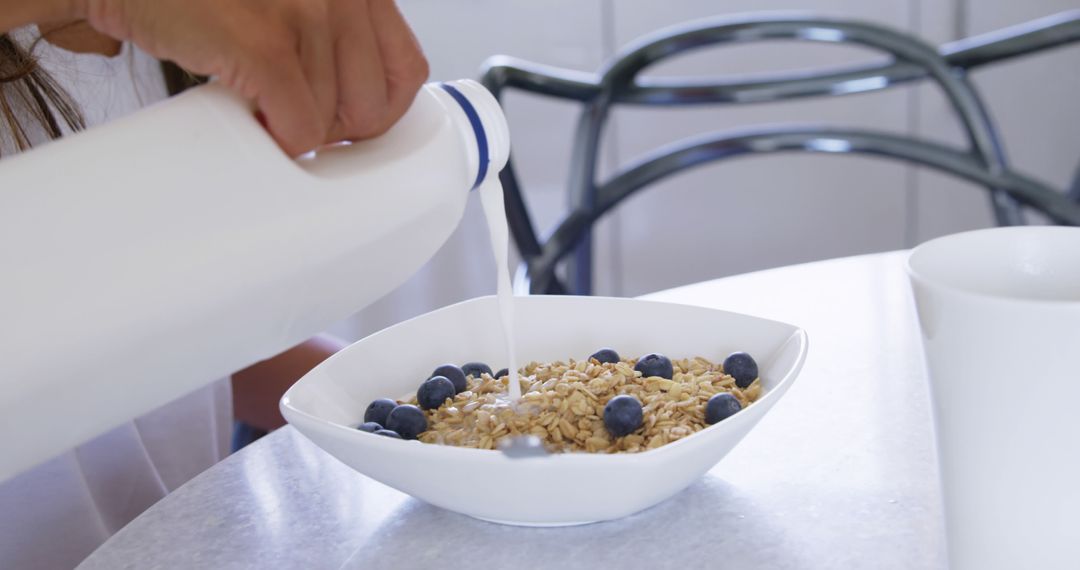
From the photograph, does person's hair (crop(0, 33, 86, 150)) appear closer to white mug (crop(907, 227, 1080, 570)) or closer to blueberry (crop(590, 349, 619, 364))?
blueberry (crop(590, 349, 619, 364))

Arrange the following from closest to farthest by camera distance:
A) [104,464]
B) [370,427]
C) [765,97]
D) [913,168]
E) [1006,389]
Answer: [1006,389]
[370,427]
[104,464]
[765,97]
[913,168]

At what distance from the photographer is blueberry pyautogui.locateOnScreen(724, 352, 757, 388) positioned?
57 cm

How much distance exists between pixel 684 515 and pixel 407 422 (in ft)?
0.45

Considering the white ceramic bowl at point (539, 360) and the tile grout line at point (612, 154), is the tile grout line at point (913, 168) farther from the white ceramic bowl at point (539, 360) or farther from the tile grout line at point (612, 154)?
the white ceramic bowl at point (539, 360)

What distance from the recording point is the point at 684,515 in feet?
1.68

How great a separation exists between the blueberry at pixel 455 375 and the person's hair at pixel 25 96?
0.27 metres

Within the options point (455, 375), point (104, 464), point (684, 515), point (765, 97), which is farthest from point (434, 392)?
point (765, 97)

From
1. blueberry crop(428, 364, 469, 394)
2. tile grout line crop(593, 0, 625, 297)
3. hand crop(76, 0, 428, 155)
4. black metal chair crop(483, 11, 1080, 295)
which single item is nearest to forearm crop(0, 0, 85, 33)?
hand crop(76, 0, 428, 155)

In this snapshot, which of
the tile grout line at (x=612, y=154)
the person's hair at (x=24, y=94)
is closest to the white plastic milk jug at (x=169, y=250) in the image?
the person's hair at (x=24, y=94)

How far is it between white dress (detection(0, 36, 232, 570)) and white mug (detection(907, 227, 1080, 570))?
59 centimetres

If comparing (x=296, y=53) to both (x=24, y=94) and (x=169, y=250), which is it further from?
(x=24, y=94)

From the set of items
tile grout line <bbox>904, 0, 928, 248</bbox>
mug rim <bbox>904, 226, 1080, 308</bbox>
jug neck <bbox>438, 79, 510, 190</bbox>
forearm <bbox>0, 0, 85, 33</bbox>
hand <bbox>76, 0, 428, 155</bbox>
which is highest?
forearm <bbox>0, 0, 85, 33</bbox>

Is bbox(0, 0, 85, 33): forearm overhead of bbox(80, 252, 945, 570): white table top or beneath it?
overhead

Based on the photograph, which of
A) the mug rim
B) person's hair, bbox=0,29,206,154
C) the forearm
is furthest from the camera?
person's hair, bbox=0,29,206,154
